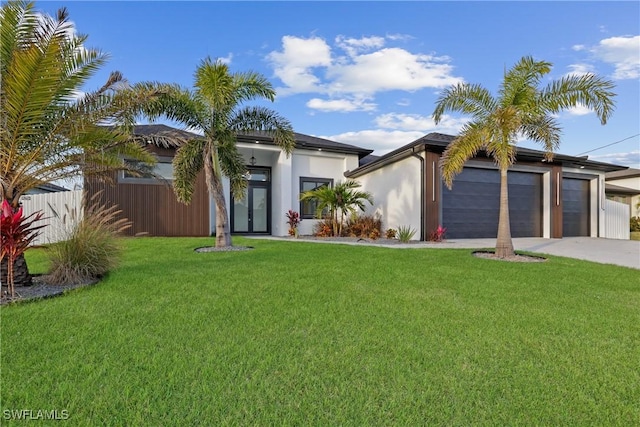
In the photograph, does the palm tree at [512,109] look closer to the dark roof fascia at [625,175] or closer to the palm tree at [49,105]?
the palm tree at [49,105]

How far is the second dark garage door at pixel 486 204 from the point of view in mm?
12438

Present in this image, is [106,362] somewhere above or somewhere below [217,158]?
below

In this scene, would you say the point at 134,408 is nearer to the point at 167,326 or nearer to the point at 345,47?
the point at 167,326

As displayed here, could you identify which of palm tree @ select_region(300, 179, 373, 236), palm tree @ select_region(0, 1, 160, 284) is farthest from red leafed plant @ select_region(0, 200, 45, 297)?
palm tree @ select_region(300, 179, 373, 236)

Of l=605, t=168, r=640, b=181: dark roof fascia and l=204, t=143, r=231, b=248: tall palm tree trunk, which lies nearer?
l=204, t=143, r=231, b=248: tall palm tree trunk

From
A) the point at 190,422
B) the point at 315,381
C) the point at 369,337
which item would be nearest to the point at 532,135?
the point at 369,337

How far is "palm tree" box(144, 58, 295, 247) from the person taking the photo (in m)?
8.44

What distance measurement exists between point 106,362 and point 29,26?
474cm

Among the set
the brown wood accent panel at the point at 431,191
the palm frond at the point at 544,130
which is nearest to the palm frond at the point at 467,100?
the palm frond at the point at 544,130

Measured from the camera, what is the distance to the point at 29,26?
443cm

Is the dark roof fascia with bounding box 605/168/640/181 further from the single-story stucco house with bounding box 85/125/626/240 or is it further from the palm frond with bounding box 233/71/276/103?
the palm frond with bounding box 233/71/276/103

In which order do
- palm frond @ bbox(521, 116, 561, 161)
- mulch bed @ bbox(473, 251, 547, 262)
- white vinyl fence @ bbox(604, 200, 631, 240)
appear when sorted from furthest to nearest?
white vinyl fence @ bbox(604, 200, 631, 240) < palm frond @ bbox(521, 116, 561, 161) < mulch bed @ bbox(473, 251, 547, 262)

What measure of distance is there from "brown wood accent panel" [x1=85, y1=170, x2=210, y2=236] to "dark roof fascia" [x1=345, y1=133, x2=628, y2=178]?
687cm

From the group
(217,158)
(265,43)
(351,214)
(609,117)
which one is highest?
(265,43)
